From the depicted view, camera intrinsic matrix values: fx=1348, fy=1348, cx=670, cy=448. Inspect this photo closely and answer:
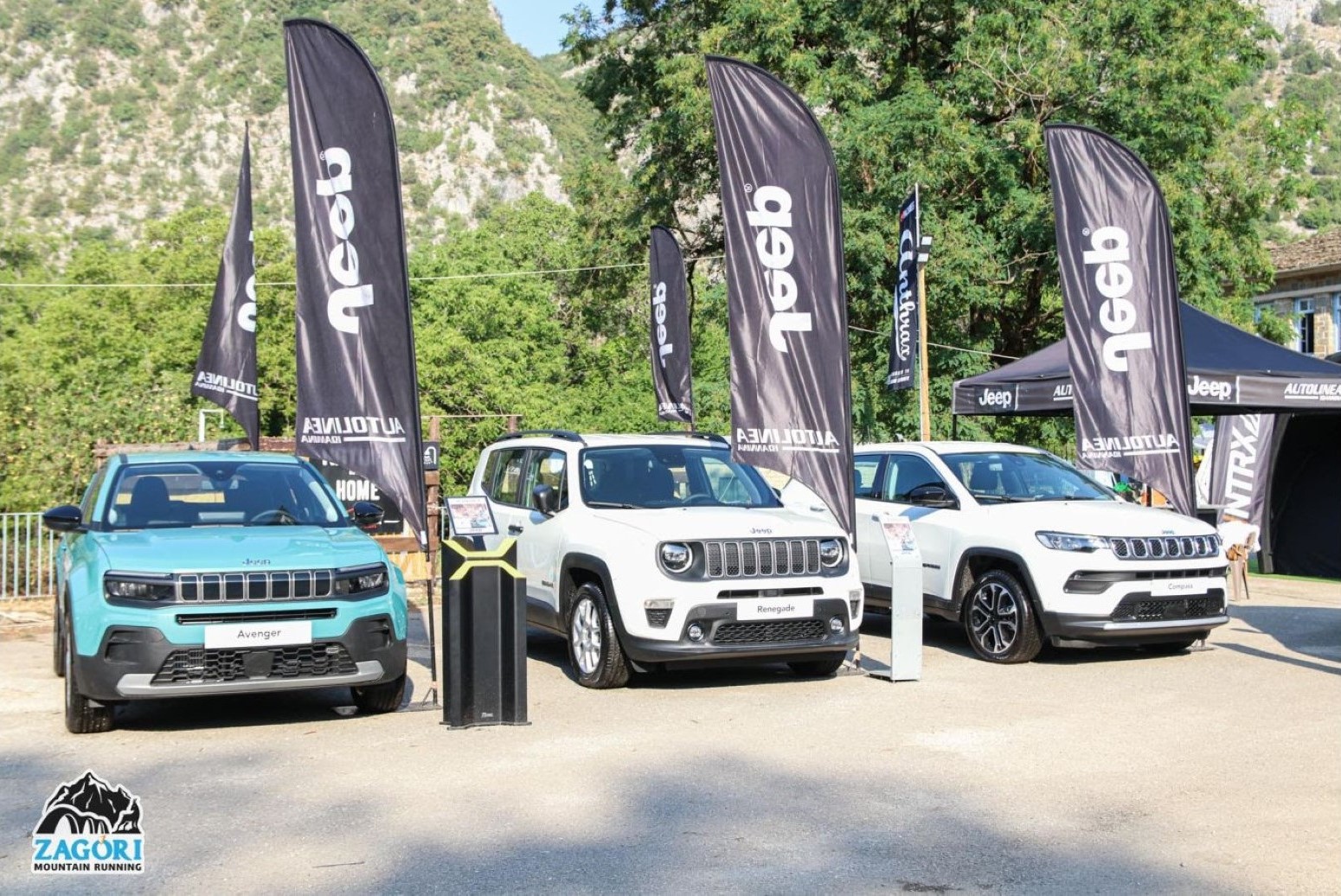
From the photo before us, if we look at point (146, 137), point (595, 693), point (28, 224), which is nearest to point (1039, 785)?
point (595, 693)

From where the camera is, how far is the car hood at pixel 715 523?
9.23 meters

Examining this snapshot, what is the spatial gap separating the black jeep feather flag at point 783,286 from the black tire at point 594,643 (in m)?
1.70

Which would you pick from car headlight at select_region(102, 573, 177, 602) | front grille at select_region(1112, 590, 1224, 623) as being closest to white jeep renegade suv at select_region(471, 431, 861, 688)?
front grille at select_region(1112, 590, 1224, 623)

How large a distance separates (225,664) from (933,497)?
644 centimetres

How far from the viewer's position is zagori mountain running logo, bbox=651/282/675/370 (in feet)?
66.7

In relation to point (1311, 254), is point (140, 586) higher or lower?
lower

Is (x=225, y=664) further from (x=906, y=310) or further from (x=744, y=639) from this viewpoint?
(x=906, y=310)

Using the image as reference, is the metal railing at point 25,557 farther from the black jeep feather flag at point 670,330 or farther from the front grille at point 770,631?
the front grille at point 770,631

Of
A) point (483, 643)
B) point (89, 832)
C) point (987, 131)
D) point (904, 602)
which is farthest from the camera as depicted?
point (987, 131)

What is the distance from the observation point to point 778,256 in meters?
10.5

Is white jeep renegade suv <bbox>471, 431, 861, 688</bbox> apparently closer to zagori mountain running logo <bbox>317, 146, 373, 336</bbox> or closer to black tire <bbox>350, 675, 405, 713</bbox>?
black tire <bbox>350, 675, 405, 713</bbox>

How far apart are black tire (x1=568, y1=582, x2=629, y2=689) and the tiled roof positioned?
42.6 m

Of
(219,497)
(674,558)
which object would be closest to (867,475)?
(674,558)

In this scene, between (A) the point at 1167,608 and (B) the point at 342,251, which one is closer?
(B) the point at 342,251
